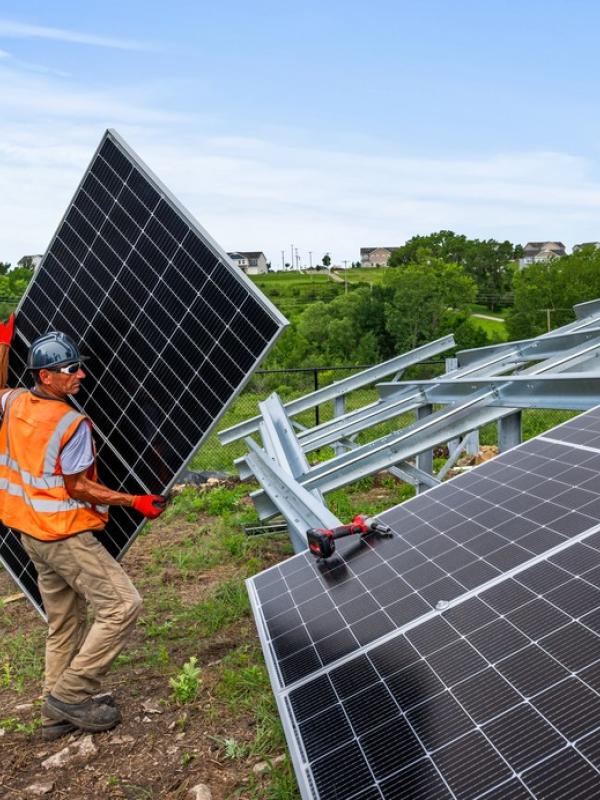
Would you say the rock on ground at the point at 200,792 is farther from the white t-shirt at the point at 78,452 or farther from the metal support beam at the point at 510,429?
the metal support beam at the point at 510,429

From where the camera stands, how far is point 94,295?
23.1ft

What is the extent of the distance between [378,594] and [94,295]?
13.8 ft

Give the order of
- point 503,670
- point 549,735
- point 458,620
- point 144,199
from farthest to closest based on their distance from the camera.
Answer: point 144,199 → point 458,620 → point 503,670 → point 549,735

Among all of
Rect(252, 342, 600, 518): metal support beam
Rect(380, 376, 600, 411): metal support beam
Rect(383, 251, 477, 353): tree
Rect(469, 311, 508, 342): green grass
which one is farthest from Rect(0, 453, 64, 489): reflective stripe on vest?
Rect(469, 311, 508, 342): green grass

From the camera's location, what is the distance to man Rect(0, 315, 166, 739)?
5.48 meters

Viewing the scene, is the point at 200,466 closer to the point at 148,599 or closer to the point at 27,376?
the point at 148,599

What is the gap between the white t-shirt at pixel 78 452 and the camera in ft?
17.9

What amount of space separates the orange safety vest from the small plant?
61.0 inches

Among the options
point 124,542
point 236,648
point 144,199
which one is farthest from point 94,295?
point 236,648

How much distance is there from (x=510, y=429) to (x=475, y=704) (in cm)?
408

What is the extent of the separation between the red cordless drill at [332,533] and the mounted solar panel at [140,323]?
1458 mm

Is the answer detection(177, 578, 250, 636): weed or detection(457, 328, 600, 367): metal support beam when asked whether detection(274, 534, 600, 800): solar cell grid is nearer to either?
detection(177, 578, 250, 636): weed

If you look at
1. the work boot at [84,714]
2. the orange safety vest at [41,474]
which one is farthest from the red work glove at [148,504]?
the work boot at [84,714]

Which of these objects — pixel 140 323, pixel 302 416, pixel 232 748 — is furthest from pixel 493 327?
pixel 232 748
